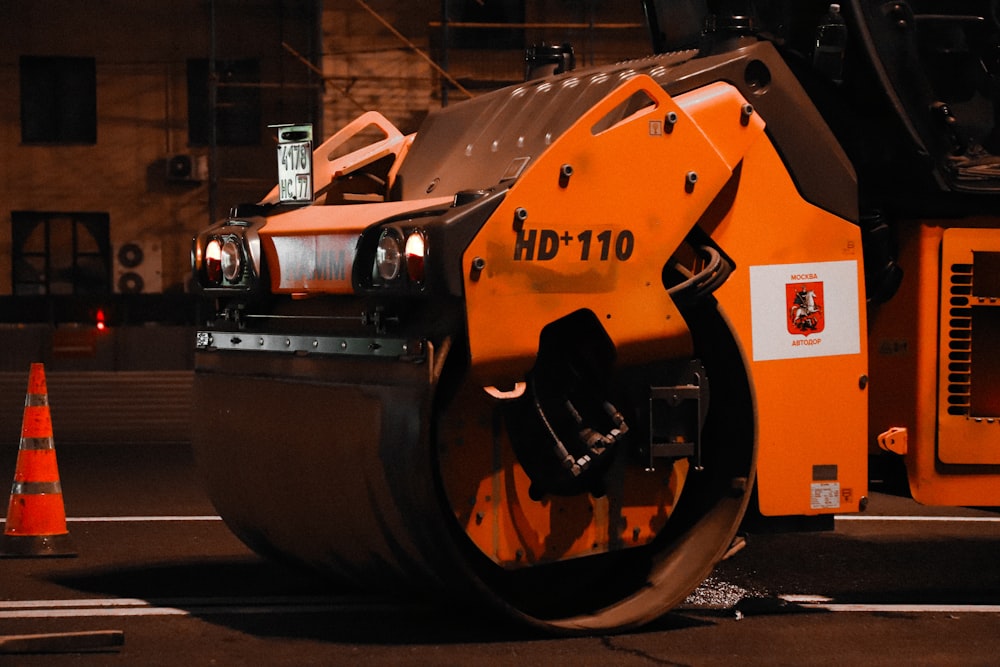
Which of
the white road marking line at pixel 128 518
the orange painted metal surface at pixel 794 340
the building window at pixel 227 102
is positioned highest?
the building window at pixel 227 102

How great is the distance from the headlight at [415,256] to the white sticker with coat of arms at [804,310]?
1414 millimetres

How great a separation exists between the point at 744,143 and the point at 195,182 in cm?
2569

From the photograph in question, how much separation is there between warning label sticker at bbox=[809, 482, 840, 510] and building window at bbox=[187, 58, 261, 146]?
2543 centimetres

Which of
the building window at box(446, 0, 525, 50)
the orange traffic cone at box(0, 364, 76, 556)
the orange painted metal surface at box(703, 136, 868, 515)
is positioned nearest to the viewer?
the orange painted metal surface at box(703, 136, 868, 515)

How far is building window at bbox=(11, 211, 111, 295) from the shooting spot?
3212cm

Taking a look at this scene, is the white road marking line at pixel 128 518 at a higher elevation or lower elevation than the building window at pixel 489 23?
lower

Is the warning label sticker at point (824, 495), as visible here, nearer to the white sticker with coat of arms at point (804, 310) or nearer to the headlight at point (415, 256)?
the white sticker with coat of arms at point (804, 310)

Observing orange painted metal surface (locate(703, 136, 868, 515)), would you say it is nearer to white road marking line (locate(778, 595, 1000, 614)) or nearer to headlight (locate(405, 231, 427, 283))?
white road marking line (locate(778, 595, 1000, 614))

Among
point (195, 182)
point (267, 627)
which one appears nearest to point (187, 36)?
point (195, 182)

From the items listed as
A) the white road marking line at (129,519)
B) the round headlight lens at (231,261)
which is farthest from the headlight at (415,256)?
the white road marking line at (129,519)

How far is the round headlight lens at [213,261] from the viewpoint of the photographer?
7.45m

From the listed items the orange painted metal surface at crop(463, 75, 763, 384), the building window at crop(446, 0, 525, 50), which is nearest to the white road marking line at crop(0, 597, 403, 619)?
the orange painted metal surface at crop(463, 75, 763, 384)

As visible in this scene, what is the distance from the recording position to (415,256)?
6238 millimetres

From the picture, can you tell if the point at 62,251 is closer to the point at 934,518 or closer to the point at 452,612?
the point at 934,518
